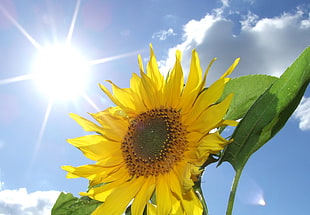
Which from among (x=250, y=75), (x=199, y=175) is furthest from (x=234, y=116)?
(x=199, y=175)

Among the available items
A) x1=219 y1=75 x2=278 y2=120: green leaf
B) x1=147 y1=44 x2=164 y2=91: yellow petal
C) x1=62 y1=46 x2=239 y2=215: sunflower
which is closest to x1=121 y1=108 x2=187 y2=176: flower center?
x1=62 y1=46 x2=239 y2=215: sunflower

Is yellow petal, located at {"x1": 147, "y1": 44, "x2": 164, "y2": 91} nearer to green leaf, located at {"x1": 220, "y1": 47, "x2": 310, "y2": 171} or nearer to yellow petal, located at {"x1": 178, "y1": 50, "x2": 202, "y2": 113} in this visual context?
yellow petal, located at {"x1": 178, "y1": 50, "x2": 202, "y2": 113}

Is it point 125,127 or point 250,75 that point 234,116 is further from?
point 125,127

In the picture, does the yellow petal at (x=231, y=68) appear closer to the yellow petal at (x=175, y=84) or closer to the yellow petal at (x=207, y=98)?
the yellow petal at (x=207, y=98)

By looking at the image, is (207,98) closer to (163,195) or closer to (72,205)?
(163,195)

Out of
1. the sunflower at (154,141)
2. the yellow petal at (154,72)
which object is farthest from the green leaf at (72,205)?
the yellow petal at (154,72)

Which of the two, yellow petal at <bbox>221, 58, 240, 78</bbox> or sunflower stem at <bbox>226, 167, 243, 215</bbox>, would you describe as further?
yellow petal at <bbox>221, 58, 240, 78</bbox>

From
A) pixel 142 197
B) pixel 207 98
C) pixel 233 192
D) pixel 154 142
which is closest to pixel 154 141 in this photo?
pixel 154 142
